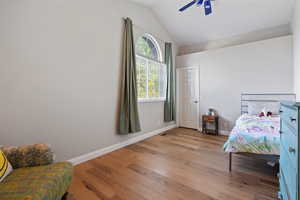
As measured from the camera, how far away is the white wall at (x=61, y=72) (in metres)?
1.64

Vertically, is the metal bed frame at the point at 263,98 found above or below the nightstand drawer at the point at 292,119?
above

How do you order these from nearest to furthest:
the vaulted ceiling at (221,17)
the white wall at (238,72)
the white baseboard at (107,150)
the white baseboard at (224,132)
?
Answer: the white baseboard at (107,150) → the vaulted ceiling at (221,17) → the white wall at (238,72) → the white baseboard at (224,132)

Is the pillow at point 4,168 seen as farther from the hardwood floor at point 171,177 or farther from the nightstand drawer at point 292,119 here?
the nightstand drawer at point 292,119

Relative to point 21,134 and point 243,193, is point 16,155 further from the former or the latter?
point 243,193

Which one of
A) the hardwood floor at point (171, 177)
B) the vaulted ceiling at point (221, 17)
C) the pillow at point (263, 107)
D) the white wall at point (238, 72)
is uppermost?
the vaulted ceiling at point (221, 17)

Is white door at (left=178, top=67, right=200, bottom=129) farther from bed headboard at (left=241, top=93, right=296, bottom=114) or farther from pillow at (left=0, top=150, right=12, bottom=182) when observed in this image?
pillow at (left=0, top=150, right=12, bottom=182)

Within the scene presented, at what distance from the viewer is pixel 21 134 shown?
1.72 metres

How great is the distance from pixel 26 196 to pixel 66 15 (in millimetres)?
2263

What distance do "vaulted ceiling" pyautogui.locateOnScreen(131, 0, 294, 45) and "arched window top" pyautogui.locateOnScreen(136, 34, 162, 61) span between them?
70 centimetres

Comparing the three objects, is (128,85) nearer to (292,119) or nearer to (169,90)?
(169,90)

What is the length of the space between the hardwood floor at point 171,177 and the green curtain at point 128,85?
1.70 feet

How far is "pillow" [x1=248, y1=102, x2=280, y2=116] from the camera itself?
3.16 meters

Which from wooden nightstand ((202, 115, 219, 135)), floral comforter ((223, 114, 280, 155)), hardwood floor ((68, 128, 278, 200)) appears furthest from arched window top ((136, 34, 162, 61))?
floral comforter ((223, 114, 280, 155))

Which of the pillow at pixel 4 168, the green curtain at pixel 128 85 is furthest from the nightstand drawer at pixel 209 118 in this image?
the pillow at pixel 4 168
